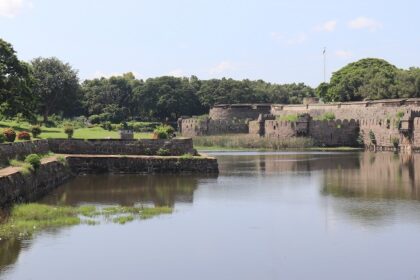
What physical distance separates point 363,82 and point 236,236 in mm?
74360

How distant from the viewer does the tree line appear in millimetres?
72562

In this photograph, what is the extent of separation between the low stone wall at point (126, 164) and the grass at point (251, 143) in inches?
1308

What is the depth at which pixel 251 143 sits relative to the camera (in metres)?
72.1

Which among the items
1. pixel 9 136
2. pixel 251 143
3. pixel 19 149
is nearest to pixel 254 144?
pixel 251 143

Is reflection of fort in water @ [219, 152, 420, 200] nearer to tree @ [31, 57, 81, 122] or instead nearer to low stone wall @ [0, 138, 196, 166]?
low stone wall @ [0, 138, 196, 166]

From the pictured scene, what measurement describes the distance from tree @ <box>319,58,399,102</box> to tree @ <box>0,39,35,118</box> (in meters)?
51.9

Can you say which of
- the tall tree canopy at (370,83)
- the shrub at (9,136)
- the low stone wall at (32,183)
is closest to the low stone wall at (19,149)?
the shrub at (9,136)

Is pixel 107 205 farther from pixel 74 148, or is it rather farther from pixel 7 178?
pixel 74 148

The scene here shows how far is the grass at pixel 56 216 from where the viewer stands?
20188 millimetres

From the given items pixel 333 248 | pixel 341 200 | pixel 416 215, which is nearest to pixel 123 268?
pixel 333 248

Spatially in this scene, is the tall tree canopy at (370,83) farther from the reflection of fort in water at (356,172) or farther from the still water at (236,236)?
the still water at (236,236)

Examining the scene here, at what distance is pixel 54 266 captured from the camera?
54.7 feet

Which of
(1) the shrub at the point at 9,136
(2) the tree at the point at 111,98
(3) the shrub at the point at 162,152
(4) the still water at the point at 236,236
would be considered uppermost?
(2) the tree at the point at 111,98

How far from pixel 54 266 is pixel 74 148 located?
2342 centimetres
